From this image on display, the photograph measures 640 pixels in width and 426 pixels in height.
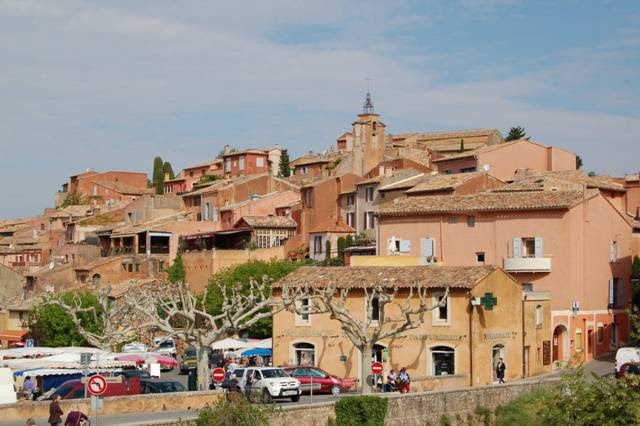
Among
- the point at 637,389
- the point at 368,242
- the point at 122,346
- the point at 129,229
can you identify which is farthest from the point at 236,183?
the point at 637,389

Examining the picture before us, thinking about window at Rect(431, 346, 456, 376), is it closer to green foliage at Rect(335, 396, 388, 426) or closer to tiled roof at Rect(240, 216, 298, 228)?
green foliage at Rect(335, 396, 388, 426)

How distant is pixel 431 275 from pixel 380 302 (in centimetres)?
497

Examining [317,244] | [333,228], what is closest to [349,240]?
[333,228]

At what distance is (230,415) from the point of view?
103 feet

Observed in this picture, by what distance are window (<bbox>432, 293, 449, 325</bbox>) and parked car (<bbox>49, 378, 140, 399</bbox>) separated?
599 inches

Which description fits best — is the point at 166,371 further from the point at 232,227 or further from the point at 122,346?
the point at 232,227

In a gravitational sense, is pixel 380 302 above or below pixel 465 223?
below

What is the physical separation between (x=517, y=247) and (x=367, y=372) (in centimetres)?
1883

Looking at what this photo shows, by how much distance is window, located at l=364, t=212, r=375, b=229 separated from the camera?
3371 inches

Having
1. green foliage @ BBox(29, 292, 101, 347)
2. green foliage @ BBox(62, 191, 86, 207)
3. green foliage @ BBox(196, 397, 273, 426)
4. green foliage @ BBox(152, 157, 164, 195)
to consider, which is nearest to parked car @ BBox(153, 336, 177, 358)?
green foliage @ BBox(29, 292, 101, 347)

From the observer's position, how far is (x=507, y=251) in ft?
204

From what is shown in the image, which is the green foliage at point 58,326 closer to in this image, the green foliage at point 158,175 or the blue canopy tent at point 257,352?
the blue canopy tent at point 257,352

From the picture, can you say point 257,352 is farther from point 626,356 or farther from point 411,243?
point 626,356

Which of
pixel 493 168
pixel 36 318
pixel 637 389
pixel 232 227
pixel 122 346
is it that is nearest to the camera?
pixel 637 389
